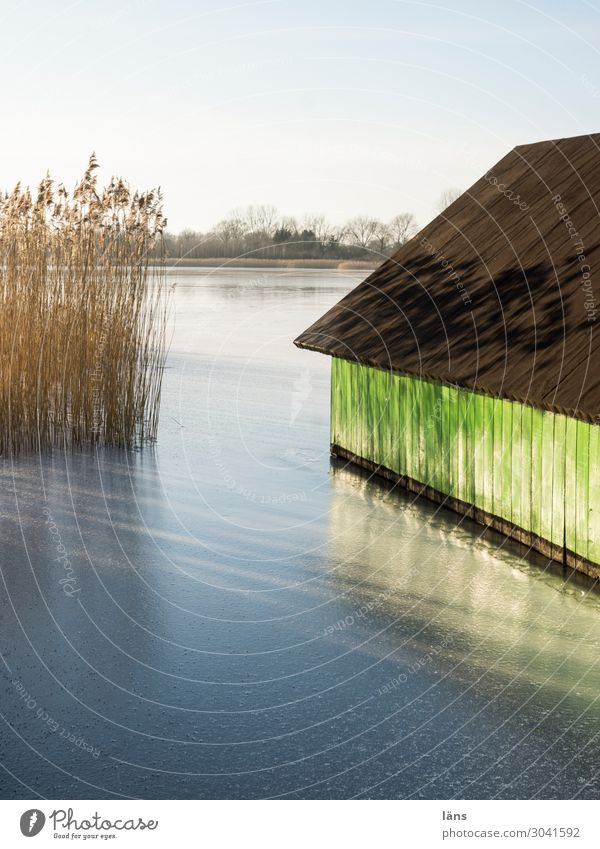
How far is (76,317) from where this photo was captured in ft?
30.2

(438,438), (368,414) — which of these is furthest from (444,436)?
(368,414)

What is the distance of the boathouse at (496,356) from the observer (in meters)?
5.99

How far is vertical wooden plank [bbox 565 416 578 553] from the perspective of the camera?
19.4 ft

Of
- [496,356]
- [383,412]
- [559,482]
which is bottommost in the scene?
[559,482]

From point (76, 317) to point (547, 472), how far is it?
15.1ft

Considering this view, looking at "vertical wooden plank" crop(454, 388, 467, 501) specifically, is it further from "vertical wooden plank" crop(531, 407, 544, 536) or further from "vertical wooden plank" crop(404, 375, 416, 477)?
"vertical wooden plank" crop(531, 407, 544, 536)

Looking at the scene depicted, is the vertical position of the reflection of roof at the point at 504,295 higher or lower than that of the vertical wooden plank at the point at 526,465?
higher

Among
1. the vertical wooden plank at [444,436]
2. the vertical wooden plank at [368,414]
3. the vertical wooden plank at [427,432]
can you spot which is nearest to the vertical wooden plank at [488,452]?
the vertical wooden plank at [444,436]

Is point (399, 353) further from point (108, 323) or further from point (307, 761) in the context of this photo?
point (307, 761)

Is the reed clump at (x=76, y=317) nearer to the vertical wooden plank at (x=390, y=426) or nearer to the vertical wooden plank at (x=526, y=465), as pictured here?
the vertical wooden plank at (x=390, y=426)

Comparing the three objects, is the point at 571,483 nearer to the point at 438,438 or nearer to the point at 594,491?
the point at 594,491

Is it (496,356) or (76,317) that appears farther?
(76,317)

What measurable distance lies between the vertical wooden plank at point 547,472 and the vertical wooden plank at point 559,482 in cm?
4

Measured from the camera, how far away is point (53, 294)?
30.3ft
